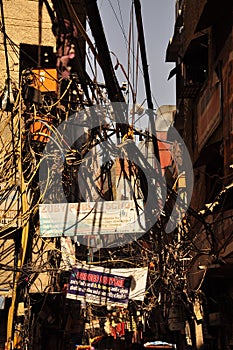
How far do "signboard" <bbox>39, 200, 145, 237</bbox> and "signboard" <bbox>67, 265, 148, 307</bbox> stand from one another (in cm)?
151

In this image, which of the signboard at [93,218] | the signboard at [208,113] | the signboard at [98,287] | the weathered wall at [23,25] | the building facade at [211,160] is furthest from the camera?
the weathered wall at [23,25]

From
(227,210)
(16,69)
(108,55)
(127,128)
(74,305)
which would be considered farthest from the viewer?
(74,305)

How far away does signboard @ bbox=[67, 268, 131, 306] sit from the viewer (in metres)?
9.79

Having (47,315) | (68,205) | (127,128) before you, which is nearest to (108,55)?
(127,128)

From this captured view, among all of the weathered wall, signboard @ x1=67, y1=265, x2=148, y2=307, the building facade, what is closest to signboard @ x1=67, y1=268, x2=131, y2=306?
signboard @ x1=67, y1=265, x2=148, y2=307

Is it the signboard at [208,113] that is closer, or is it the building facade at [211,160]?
the building facade at [211,160]

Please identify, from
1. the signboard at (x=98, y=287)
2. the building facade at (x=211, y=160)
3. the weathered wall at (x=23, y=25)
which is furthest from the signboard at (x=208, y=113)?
the weathered wall at (x=23, y=25)

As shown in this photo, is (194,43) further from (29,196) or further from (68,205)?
(68,205)

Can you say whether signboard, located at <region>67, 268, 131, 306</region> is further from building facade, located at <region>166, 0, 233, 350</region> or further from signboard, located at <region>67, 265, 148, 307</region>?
building facade, located at <region>166, 0, 233, 350</region>

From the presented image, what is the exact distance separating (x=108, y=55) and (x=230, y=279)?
7.40m

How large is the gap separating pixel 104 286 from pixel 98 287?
10 centimetres

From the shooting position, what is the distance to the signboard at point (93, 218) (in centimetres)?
842

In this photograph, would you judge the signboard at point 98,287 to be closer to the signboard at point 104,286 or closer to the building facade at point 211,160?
the signboard at point 104,286

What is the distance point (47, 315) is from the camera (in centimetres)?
1379
